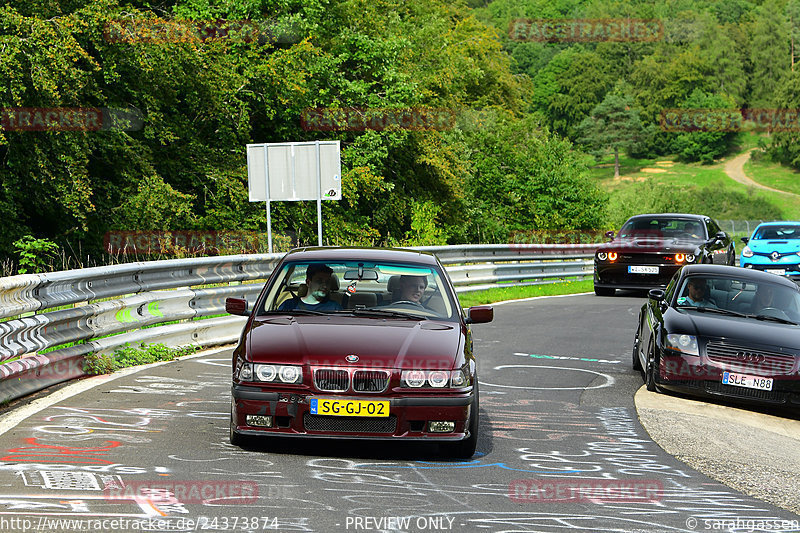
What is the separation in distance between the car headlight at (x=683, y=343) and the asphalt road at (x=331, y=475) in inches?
27.9

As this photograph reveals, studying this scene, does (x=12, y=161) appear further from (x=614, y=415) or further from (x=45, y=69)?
(x=614, y=415)

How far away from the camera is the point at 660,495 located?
19.4ft

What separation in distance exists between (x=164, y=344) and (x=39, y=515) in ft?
20.4

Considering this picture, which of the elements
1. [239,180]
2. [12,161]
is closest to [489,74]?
[239,180]

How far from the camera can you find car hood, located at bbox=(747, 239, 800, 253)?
27.6 metres

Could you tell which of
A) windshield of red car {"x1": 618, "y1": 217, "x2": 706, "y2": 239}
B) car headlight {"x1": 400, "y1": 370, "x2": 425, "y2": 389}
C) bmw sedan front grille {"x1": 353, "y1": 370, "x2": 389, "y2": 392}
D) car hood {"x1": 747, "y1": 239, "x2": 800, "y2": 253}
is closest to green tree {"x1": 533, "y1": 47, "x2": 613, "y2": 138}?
car hood {"x1": 747, "y1": 239, "x2": 800, "y2": 253}

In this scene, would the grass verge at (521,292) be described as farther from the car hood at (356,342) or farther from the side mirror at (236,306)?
the car hood at (356,342)

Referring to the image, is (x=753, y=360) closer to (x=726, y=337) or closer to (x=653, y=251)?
(x=726, y=337)

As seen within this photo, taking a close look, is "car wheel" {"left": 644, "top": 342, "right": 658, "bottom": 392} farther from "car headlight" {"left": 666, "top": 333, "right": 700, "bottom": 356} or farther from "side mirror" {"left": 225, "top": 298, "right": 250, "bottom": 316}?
"side mirror" {"left": 225, "top": 298, "right": 250, "bottom": 316}

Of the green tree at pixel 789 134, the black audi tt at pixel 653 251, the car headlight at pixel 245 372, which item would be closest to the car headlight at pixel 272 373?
the car headlight at pixel 245 372

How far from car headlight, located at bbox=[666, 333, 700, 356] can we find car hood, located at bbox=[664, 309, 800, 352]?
56mm

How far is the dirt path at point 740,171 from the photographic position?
133750mm

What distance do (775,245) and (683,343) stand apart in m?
19.4

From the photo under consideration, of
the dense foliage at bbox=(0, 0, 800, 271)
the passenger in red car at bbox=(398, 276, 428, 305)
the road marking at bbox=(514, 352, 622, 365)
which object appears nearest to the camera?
the passenger in red car at bbox=(398, 276, 428, 305)
